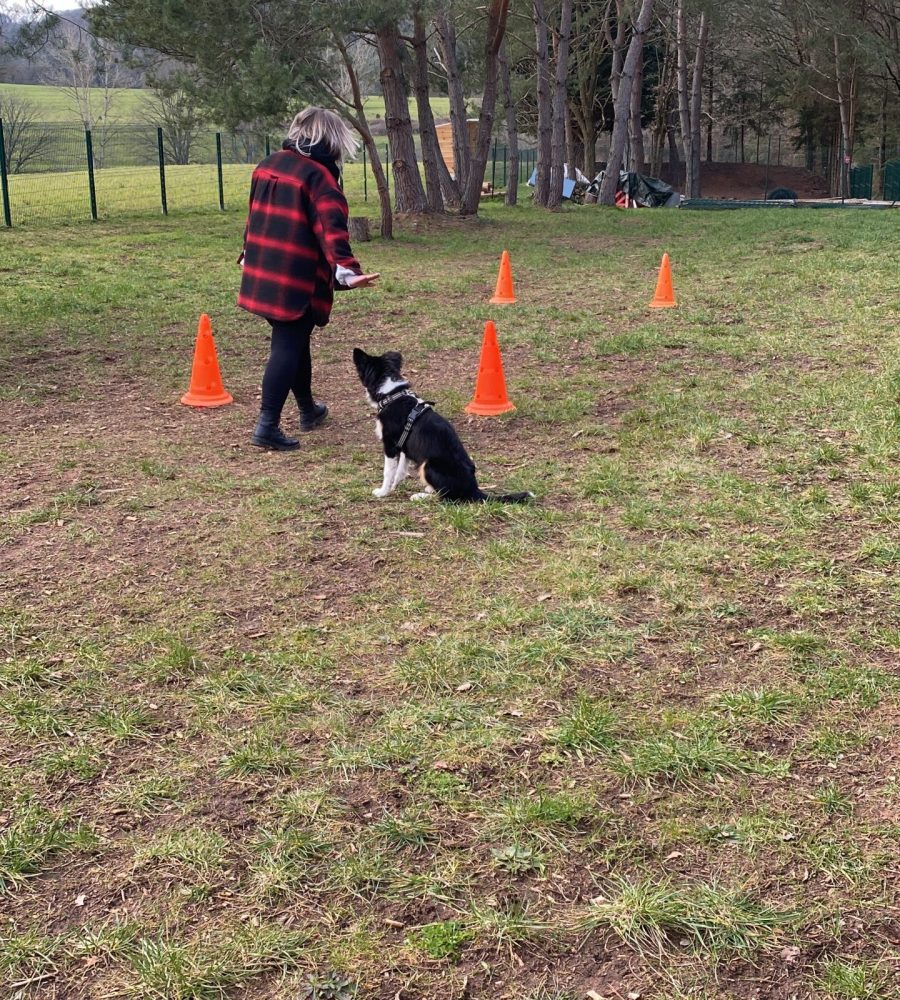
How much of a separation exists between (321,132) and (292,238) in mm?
634

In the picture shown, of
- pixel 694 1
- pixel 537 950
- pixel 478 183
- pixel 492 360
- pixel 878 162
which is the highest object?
pixel 694 1

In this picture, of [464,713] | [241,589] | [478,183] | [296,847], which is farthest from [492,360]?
[478,183]

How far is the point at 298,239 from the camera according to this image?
5.61 m

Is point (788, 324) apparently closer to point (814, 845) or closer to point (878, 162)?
point (814, 845)

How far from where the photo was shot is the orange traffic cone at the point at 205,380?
23.4 ft

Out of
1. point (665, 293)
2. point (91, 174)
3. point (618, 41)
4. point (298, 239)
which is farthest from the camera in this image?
point (618, 41)

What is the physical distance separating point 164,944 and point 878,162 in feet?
134

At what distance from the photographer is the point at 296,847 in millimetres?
2570

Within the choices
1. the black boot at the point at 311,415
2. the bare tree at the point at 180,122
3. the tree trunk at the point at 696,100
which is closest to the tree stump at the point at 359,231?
the bare tree at the point at 180,122

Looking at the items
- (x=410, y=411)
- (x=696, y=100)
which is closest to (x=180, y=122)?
(x=410, y=411)

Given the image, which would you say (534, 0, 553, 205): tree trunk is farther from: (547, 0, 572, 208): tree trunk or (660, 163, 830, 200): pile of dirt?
(660, 163, 830, 200): pile of dirt

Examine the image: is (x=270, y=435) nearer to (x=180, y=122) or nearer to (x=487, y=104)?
(x=180, y=122)

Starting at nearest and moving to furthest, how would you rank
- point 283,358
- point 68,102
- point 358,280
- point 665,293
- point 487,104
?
1. point 358,280
2. point 283,358
3. point 665,293
4. point 487,104
5. point 68,102

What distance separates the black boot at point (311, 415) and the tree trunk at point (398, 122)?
36.6 feet
